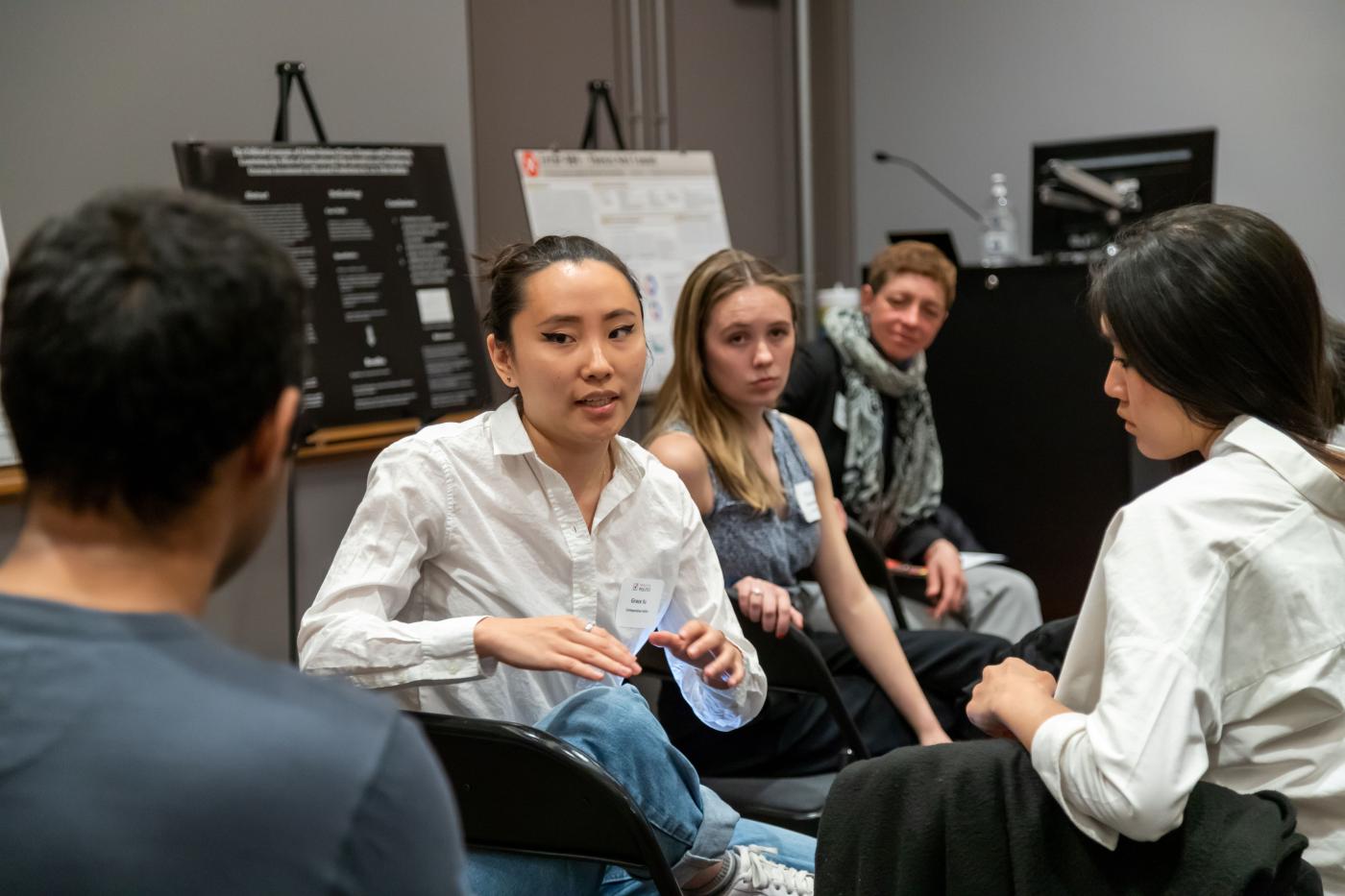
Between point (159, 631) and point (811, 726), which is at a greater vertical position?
point (159, 631)

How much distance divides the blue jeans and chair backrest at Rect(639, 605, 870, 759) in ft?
1.79

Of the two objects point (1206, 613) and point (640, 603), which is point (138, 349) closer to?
point (1206, 613)

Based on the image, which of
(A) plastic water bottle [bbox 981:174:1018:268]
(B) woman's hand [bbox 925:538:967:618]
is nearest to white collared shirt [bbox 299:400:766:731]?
(B) woman's hand [bbox 925:538:967:618]

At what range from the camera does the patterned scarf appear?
3422mm

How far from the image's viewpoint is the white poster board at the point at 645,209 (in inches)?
154

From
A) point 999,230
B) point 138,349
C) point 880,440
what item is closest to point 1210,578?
point 138,349

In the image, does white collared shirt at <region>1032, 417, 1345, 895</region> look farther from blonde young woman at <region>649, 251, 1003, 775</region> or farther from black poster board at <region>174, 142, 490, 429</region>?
black poster board at <region>174, 142, 490, 429</region>

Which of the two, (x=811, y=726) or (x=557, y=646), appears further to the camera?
(x=811, y=726)

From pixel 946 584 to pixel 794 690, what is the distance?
3.32 ft

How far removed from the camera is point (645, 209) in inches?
164

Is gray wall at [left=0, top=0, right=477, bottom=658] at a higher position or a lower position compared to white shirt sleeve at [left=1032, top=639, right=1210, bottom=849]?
higher

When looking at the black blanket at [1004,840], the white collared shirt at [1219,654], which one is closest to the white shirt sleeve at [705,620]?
the black blanket at [1004,840]

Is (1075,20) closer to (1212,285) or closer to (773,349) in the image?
(773,349)

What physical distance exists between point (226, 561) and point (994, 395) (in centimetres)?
380
